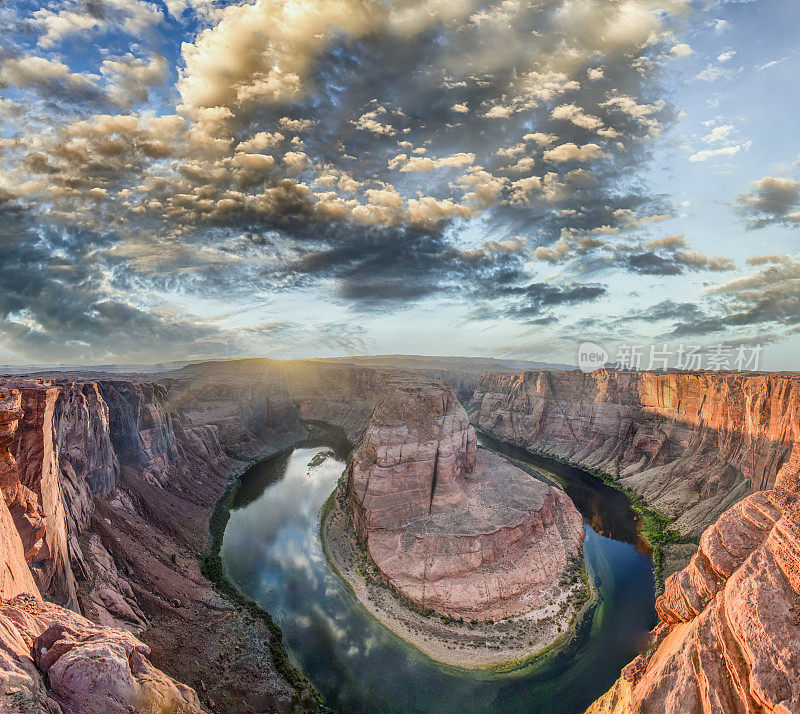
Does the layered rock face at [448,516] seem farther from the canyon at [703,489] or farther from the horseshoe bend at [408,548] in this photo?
the canyon at [703,489]

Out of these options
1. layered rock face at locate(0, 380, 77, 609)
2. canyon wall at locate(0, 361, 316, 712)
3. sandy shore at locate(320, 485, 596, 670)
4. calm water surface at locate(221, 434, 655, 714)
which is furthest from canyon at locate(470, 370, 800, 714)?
layered rock face at locate(0, 380, 77, 609)

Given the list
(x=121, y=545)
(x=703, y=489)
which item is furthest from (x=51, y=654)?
(x=703, y=489)

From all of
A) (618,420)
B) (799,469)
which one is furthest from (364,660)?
(618,420)

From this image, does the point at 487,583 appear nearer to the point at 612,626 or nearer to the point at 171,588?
the point at 612,626

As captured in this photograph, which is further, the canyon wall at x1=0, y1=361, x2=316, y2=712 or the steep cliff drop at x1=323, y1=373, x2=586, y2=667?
the steep cliff drop at x1=323, y1=373, x2=586, y2=667

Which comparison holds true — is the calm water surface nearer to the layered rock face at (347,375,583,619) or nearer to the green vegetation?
the green vegetation
